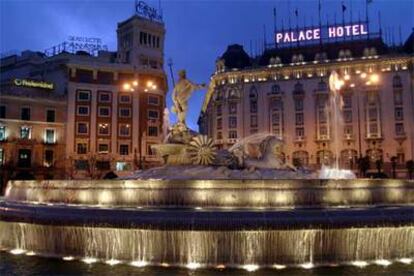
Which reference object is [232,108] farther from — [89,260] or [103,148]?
[89,260]

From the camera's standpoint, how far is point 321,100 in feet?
256

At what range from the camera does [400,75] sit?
74062mm

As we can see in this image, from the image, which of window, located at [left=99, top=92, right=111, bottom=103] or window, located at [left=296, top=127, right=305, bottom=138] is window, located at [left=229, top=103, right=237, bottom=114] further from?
window, located at [left=99, top=92, right=111, bottom=103]

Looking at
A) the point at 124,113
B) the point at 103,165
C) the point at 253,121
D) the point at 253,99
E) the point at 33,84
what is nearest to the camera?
the point at 33,84

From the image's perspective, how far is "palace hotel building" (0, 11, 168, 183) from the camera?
206 feet

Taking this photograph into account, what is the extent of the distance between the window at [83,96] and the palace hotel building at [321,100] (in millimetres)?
24083

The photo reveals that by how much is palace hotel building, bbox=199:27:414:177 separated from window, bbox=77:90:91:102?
2408 cm

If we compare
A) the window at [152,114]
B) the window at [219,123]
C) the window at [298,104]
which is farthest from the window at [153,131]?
the window at [298,104]

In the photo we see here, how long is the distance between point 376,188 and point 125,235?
10.3 m

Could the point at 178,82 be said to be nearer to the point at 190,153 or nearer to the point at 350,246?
the point at 190,153

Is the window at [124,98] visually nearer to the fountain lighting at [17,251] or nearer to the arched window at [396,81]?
the arched window at [396,81]

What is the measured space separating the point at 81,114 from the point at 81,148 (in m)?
5.40

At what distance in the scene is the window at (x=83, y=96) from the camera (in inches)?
2709

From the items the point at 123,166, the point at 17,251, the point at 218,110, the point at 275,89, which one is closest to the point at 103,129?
the point at 123,166
